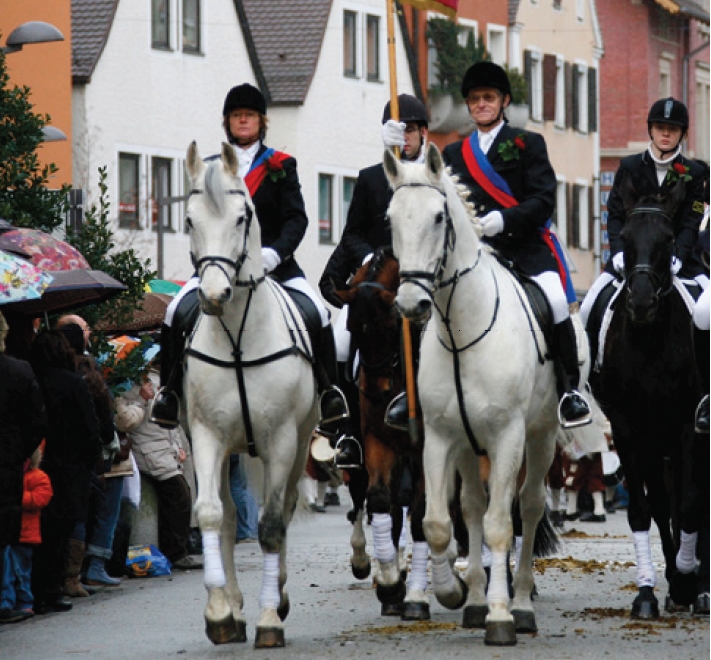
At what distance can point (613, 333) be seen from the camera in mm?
14500

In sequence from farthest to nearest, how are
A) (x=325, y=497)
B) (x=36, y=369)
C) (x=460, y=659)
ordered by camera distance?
1. (x=325, y=497)
2. (x=36, y=369)
3. (x=460, y=659)

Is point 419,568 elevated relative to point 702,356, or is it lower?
lower

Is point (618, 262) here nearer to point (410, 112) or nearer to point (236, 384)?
point (410, 112)

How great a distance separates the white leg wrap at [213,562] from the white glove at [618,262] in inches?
137

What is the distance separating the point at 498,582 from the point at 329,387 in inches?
74.3

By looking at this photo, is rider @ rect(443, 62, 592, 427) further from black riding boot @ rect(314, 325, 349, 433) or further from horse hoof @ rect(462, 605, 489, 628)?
horse hoof @ rect(462, 605, 489, 628)

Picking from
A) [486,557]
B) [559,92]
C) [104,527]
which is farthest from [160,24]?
[486,557]

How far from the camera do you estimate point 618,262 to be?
47.5 ft

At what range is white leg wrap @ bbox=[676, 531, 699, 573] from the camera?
47.3ft

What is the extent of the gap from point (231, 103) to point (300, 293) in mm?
1323

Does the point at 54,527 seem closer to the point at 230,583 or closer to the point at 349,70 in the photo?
the point at 230,583

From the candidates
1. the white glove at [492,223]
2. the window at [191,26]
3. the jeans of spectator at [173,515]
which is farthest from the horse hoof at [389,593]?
the window at [191,26]

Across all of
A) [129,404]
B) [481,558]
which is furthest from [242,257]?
[129,404]

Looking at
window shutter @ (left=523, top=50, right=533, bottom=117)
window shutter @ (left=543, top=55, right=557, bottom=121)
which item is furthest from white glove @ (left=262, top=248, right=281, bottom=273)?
window shutter @ (left=543, top=55, right=557, bottom=121)
